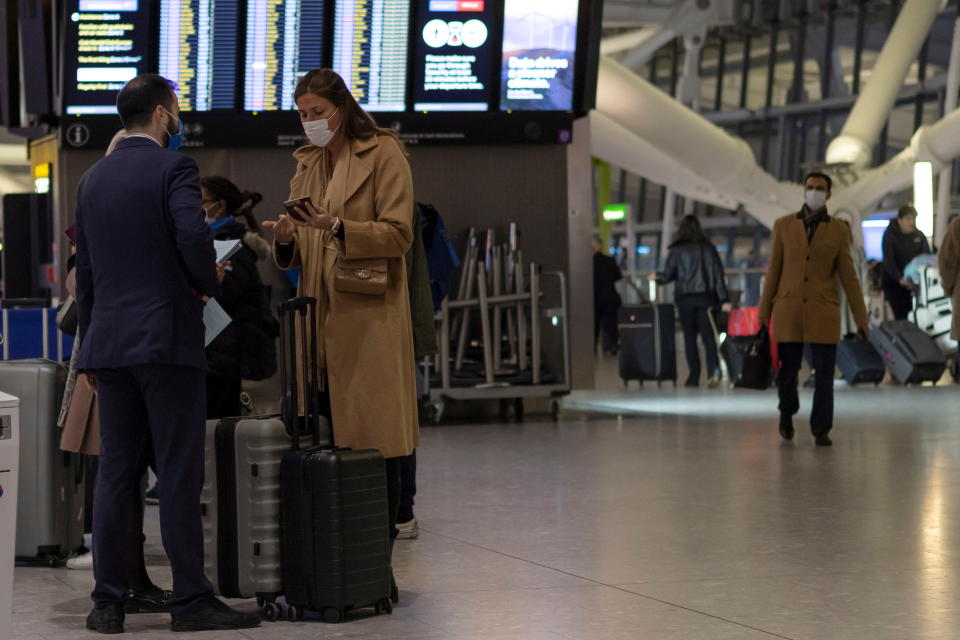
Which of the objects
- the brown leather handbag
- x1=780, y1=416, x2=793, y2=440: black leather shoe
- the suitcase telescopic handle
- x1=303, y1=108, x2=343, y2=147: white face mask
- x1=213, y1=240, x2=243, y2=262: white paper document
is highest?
x1=303, y1=108, x2=343, y2=147: white face mask

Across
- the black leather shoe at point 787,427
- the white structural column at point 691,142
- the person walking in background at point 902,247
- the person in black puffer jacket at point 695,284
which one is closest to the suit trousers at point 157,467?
the black leather shoe at point 787,427

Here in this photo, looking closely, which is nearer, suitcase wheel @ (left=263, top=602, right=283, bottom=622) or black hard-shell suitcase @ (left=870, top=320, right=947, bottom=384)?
suitcase wheel @ (left=263, top=602, right=283, bottom=622)

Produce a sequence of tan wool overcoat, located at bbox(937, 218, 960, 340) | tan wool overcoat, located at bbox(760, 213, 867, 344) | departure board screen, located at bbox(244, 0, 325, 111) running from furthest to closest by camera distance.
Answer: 1. departure board screen, located at bbox(244, 0, 325, 111)
2. tan wool overcoat, located at bbox(937, 218, 960, 340)
3. tan wool overcoat, located at bbox(760, 213, 867, 344)

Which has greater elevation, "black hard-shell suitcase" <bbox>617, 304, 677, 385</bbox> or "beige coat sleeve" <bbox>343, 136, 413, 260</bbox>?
"beige coat sleeve" <bbox>343, 136, 413, 260</bbox>

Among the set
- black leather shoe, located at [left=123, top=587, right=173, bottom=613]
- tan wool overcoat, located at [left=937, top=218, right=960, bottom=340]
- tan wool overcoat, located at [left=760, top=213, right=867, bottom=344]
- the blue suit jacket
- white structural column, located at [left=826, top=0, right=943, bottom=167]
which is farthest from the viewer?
white structural column, located at [left=826, top=0, right=943, bottom=167]

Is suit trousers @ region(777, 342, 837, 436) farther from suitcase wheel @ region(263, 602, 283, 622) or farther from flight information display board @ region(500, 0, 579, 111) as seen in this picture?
suitcase wheel @ region(263, 602, 283, 622)

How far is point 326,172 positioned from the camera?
4945 mm

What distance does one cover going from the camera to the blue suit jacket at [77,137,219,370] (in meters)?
4.24

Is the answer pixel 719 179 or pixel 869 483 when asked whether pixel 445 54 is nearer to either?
pixel 869 483

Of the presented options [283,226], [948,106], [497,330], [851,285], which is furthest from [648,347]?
[283,226]

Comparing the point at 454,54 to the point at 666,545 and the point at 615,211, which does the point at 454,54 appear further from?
the point at 615,211

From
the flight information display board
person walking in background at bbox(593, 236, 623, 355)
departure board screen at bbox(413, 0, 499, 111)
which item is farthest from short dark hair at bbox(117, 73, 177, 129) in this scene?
person walking in background at bbox(593, 236, 623, 355)

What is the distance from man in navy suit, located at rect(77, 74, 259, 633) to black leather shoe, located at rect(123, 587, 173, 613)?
0.29 m

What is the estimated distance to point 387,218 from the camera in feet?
15.4
